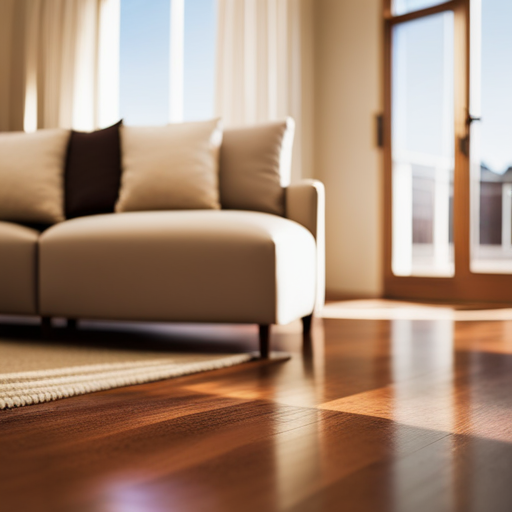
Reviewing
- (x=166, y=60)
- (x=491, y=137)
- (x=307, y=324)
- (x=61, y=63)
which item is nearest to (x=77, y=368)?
(x=307, y=324)

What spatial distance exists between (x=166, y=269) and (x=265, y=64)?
287 cm

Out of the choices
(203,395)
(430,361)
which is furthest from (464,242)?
(203,395)

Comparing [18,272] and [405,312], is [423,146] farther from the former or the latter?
[18,272]

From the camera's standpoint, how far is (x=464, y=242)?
3.84 metres

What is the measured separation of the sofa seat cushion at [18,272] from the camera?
211cm

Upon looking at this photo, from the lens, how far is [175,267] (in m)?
1.88

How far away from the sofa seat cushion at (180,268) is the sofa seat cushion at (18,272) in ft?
0.19

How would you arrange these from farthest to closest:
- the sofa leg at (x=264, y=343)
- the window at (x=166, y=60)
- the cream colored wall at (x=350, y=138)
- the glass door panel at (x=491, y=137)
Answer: the window at (x=166, y=60)
the cream colored wall at (x=350, y=138)
the glass door panel at (x=491, y=137)
the sofa leg at (x=264, y=343)

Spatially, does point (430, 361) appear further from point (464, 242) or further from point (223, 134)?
point (464, 242)

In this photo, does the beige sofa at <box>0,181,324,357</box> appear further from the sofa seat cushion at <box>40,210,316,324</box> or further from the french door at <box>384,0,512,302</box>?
the french door at <box>384,0,512,302</box>

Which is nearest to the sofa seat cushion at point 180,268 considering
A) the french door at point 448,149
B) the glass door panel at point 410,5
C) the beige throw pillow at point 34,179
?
the beige throw pillow at point 34,179

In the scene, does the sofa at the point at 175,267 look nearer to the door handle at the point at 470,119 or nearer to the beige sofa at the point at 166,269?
the beige sofa at the point at 166,269

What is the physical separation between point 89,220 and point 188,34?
127 inches

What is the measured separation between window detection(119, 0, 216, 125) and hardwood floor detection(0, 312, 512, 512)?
3631mm
